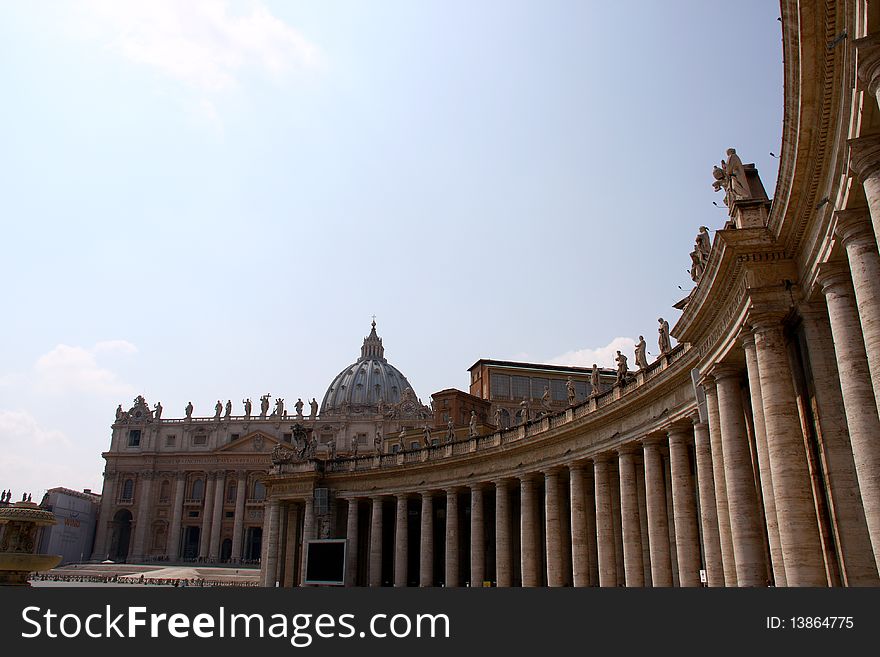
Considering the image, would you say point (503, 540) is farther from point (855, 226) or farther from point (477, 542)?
point (855, 226)

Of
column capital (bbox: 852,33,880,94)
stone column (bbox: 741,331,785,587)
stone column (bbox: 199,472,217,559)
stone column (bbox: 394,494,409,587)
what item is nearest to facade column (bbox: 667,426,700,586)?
stone column (bbox: 741,331,785,587)

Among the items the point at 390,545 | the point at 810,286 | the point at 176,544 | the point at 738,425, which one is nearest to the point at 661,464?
the point at 738,425

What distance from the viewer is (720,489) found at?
96.2 feet

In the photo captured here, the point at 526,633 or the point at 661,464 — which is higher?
the point at 661,464

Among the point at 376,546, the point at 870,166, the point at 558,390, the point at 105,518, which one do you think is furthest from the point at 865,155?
the point at 105,518

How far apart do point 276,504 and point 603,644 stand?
6266cm

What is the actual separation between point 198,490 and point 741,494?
140036 mm

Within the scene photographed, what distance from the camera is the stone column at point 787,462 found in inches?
863

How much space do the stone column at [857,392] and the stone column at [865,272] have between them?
1.50 metres

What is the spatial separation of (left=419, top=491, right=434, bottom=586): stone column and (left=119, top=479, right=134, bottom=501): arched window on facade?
354 feet

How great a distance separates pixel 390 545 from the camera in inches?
3066

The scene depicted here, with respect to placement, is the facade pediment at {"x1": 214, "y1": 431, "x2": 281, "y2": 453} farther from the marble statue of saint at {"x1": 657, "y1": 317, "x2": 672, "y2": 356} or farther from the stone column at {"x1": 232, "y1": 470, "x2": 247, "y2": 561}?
the marble statue of saint at {"x1": 657, "y1": 317, "x2": 672, "y2": 356}

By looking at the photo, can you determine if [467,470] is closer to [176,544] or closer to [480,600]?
[480,600]

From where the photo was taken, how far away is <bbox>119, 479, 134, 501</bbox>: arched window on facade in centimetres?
15100
